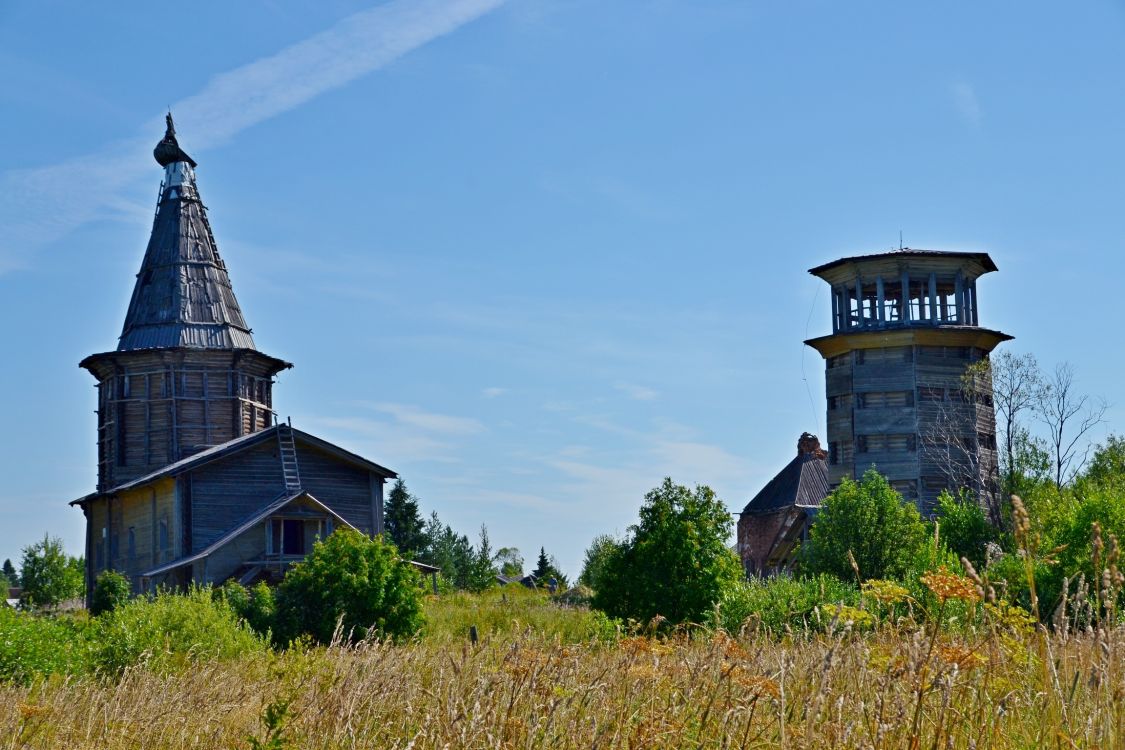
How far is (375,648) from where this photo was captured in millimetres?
7824

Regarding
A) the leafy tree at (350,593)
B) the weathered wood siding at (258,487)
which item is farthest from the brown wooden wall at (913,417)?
the leafy tree at (350,593)

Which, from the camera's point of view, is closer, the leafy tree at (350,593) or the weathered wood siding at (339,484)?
the leafy tree at (350,593)

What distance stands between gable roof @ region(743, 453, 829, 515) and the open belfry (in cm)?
863

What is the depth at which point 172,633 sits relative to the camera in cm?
1825

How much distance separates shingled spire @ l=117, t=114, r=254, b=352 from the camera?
48250mm

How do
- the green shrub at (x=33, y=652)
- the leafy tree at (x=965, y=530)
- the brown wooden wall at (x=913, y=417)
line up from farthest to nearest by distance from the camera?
the brown wooden wall at (x=913, y=417) → the leafy tree at (x=965, y=530) → the green shrub at (x=33, y=652)

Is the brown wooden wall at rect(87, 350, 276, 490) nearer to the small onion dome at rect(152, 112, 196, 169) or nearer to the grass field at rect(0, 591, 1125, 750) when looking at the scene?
the small onion dome at rect(152, 112, 196, 169)

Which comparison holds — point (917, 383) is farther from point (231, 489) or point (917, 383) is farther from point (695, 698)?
point (695, 698)

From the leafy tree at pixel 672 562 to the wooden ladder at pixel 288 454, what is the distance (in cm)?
2153

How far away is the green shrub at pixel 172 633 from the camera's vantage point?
16812 mm

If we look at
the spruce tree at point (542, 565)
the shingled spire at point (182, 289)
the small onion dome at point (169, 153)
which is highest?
the small onion dome at point (169, 153)

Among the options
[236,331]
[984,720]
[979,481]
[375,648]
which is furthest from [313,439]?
[984,720]

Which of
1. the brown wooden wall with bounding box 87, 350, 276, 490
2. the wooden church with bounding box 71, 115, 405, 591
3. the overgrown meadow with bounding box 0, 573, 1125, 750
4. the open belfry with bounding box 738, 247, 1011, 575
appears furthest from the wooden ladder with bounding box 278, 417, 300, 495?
the overgrown meadow with bounding box 0, 573, 1125, 750

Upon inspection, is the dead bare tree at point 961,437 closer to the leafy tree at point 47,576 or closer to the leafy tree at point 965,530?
→ the leafy tree at point 965,530
